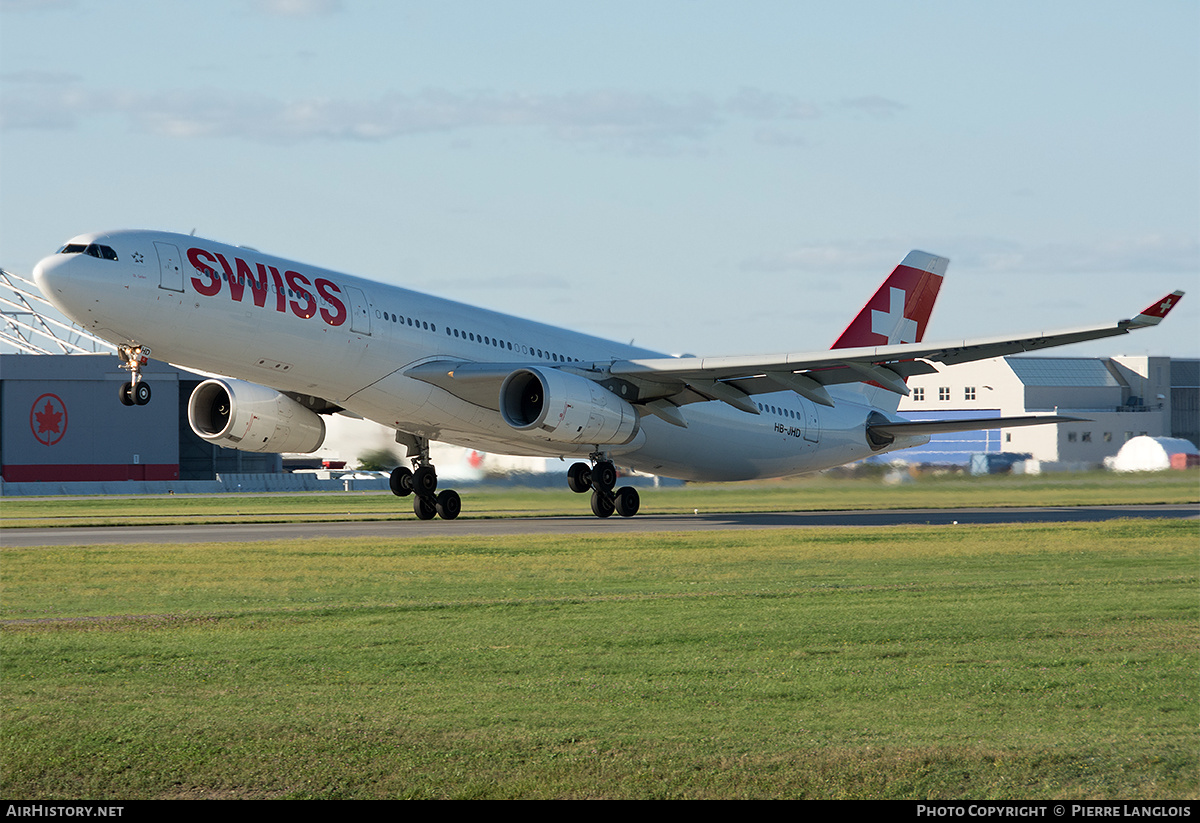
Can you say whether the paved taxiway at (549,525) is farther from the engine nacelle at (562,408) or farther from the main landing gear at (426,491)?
the engine nacelle at (562,408)

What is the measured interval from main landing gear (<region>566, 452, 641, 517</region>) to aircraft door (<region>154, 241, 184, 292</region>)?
11649 mm

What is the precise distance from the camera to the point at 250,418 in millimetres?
31422

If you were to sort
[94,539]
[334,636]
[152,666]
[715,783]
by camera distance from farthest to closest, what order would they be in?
[94,539], [334,636], [152,666], [715,783]

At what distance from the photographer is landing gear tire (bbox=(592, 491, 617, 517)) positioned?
33.2m

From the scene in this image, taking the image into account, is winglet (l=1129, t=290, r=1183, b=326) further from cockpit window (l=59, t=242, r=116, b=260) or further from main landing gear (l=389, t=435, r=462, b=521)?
cockpit window (l=59, t=242, r=116, b=260)

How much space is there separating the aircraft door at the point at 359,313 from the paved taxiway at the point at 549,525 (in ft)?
15.1

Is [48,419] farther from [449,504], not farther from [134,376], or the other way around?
[134,376]

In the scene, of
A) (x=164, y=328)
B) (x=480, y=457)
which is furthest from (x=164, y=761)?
(x=480, y=457)

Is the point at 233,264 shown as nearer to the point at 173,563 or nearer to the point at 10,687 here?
the point at 173,563

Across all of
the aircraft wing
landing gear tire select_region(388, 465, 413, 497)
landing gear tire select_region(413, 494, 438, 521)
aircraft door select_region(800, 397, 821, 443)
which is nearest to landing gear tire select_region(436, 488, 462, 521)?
landing gear tire select_region(413, 494, 438, 521)

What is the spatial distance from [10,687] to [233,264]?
1734 centimetres

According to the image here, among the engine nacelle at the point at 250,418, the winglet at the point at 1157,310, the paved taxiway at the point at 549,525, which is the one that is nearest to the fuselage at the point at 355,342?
the paved taxiway at the point at 549,525

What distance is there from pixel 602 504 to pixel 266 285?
11.2m

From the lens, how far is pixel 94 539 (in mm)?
26906
